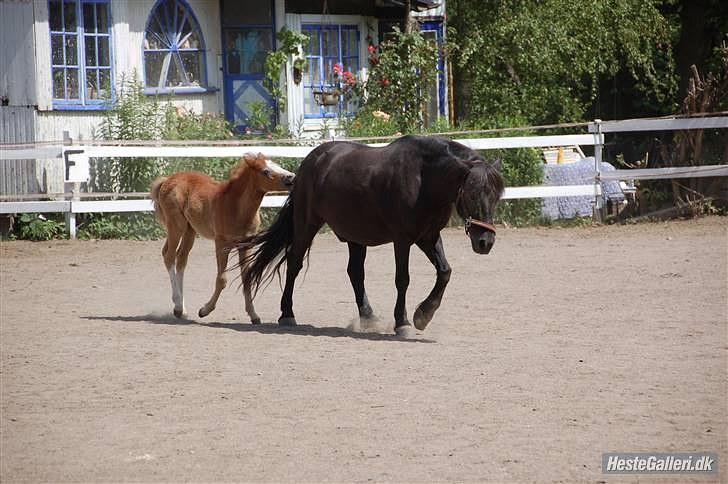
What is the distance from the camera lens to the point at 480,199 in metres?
8.15

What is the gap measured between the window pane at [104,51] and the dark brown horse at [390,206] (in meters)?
9.06

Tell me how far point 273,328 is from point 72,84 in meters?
9.41

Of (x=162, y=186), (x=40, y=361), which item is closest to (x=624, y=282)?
(x=162, y=186)

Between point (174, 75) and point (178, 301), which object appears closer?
point (178, 301)

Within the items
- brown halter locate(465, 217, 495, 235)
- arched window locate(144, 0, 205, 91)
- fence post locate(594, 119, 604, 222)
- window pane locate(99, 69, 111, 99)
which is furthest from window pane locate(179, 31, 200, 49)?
brown halter locate(465, 217, 495, 235)

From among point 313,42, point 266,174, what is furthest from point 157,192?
point 313,42

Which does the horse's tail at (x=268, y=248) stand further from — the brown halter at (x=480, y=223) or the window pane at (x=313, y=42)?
the window pane at (x=313, y=42)

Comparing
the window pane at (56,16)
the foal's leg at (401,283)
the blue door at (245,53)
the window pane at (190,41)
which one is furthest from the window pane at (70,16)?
the foal's leg at (401,283)

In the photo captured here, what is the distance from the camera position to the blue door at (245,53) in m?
19.4

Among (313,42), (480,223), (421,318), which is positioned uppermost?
(313,42)

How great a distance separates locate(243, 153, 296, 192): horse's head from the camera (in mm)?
9430

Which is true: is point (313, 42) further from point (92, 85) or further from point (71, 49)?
point (71, 49)

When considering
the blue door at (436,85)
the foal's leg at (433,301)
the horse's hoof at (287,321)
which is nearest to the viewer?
the foal's leg at (433,301)

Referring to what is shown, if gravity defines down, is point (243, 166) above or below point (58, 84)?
below
